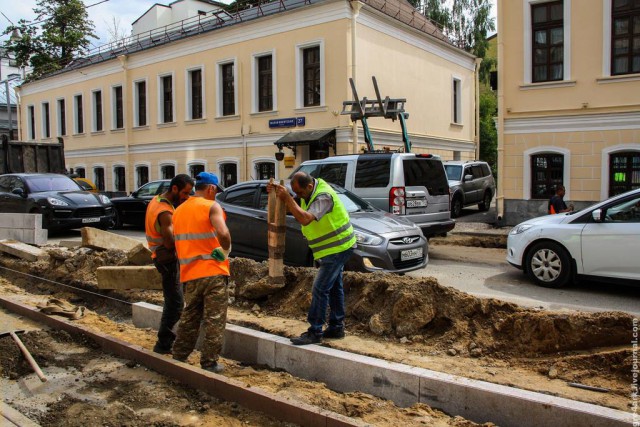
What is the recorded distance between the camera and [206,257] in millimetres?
4707

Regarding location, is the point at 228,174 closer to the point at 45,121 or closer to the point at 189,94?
the point at 189,94

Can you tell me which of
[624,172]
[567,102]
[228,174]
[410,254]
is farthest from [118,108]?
[410,254]

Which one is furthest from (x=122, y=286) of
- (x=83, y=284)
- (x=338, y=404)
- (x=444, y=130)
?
→ (x=444, y=130)

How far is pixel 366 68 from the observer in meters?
19.5

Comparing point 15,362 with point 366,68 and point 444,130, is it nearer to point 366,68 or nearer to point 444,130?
point 366,68

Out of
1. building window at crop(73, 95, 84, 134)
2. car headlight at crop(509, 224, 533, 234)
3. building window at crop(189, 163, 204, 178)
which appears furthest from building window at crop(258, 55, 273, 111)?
car headlight at crop(509, 224, 533, 234)

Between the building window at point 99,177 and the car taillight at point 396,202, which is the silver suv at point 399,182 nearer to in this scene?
the car taillight at point 396,202

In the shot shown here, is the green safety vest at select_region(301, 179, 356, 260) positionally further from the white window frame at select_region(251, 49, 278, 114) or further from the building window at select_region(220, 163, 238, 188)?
the building window at select_region(220, 163, 238, 188)

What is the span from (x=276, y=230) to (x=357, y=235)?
206cm

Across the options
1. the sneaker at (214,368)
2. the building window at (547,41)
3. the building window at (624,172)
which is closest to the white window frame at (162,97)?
the building window at (547,41)

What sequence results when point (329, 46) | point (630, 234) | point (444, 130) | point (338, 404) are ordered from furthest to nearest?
1. point (444, 130)
2. point (329, 46)
3. point (630, 234)
4. point (338, 404)

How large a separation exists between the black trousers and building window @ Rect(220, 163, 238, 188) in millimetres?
17593

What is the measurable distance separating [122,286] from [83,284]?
1.79 meters

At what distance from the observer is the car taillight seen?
32.5 ft
